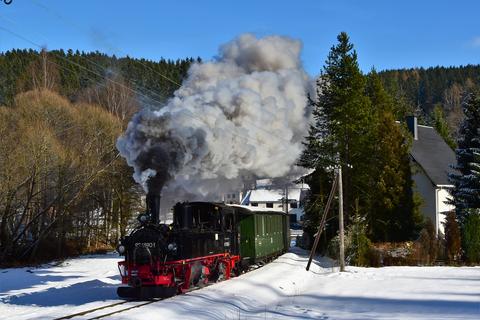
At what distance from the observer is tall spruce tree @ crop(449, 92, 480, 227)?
3184 centimetres

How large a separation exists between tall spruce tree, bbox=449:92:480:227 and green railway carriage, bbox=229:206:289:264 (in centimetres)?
1063

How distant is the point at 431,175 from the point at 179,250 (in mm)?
29340

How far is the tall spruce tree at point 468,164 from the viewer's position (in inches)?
1254

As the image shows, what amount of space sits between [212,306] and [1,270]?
59.2 feet

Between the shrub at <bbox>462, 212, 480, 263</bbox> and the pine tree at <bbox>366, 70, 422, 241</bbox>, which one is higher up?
the pine tree at <bbox>366, 70, 422, 241</bbox>

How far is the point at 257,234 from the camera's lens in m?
26.7

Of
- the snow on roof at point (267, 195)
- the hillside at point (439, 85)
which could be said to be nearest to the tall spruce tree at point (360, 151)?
the snow on roof at point (267, 195)

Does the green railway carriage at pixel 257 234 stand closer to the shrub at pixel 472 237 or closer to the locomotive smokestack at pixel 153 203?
the locomotive smokestack at pixel 153 203

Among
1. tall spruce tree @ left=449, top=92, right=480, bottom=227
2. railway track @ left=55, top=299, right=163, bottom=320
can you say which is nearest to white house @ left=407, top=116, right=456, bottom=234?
tall spruce tree @ left=449, top=92, right=480, bottom=227

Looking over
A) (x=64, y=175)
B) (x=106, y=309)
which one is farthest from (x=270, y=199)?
(x=106, y=309)

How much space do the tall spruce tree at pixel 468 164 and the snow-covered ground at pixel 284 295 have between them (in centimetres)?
584

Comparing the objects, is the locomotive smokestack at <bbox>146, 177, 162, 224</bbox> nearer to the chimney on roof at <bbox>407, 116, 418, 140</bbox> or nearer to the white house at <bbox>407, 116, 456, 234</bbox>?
the white house at <bbox>407, 116, 456, 234</bbox>

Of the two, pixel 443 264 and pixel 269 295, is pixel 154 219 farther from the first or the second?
pixel 443 264

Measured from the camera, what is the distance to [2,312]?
16016 mm
